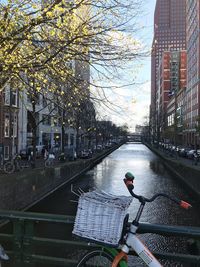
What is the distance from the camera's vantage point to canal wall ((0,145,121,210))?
1506 cm

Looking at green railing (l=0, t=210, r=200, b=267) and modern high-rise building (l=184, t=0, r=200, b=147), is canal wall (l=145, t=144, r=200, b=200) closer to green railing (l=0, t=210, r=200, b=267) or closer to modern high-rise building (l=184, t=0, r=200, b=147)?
green railing (l=0, t=210, r=200, b=267)

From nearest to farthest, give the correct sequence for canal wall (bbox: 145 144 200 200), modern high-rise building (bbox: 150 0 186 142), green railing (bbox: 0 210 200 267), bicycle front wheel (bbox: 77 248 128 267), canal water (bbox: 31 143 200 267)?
1. bicycle front wheel (bbox: 77 248 128 267)
2. green railing (bbox: 0 210 200 267)
3. canal water (bbox: 31 143 200 267)
4. modern high-rise building (bbox: 150 0 186 142)
5. canal wall (bbox: 145 144 200 200)

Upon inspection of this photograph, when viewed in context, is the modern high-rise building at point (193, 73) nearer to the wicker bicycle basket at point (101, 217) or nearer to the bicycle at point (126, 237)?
the bicycle at point (126, 237)

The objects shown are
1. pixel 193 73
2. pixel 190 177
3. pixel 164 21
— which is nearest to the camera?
pixel 190 177

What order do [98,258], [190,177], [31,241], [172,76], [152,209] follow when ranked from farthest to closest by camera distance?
[172,76], [190,177], [152,209], [31,241], [98,258]

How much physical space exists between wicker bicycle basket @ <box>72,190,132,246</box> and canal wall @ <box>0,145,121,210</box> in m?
10.8

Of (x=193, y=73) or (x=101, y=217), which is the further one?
(x=193, y=73)

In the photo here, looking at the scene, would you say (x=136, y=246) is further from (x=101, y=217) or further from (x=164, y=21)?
(x=164, y=21)

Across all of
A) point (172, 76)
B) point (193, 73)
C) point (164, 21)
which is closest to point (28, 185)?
point (164, 21)

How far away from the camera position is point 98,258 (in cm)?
436

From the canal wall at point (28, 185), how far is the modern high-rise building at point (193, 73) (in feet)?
243

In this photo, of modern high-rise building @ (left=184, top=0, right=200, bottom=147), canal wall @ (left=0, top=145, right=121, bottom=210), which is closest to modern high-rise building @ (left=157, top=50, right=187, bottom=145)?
modern high-rise building @ (left=184, top=0, right=200, bottom=147)

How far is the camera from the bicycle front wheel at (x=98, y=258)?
4293 millimetres

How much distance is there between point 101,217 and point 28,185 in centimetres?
1475
